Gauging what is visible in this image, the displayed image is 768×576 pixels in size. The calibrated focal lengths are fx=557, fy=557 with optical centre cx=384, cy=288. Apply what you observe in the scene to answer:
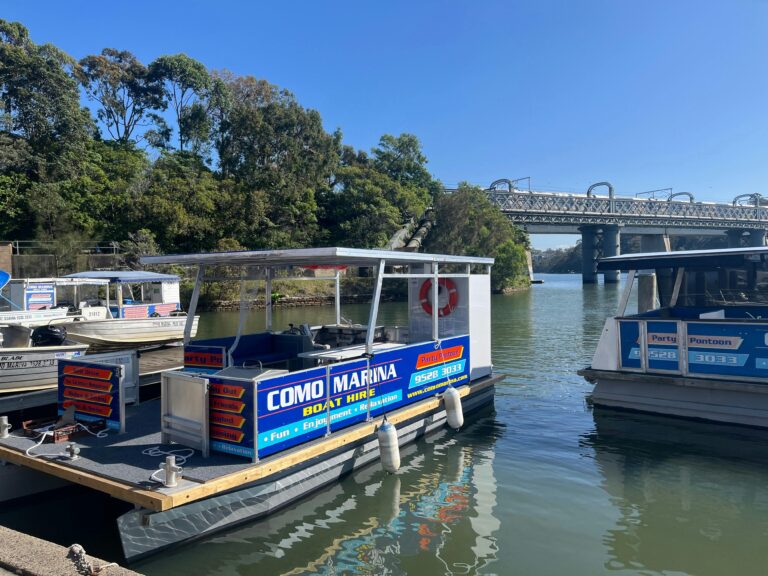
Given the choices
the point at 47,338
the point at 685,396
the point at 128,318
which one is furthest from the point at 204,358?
the point at 128,318

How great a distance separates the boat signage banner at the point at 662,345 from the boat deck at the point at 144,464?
6412 mm

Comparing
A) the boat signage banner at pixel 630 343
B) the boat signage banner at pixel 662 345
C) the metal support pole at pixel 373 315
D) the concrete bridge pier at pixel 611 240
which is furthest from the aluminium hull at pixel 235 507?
the concrete bridge pier at pixel 611 240

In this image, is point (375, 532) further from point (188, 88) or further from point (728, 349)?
point (188, 88)

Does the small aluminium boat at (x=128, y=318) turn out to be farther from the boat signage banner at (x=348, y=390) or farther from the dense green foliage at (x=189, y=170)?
the dense green foliage at (x=189, y=170)

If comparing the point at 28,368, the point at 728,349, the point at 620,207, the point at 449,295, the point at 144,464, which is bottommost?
the point at 144,464

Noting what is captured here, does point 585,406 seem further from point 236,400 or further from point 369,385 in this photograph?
point 236,400

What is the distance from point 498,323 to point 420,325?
20.5 m

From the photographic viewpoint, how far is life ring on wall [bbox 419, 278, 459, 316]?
10.5 meters

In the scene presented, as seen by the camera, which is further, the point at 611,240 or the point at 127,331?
the point at 611,240

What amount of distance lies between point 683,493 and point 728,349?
146 inches

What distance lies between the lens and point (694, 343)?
10547 millimetres

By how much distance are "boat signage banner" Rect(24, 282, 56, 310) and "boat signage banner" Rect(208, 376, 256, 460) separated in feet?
54.0

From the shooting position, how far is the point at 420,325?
10.6m

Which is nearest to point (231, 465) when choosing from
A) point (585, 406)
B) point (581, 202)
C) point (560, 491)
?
point (560, 491)
